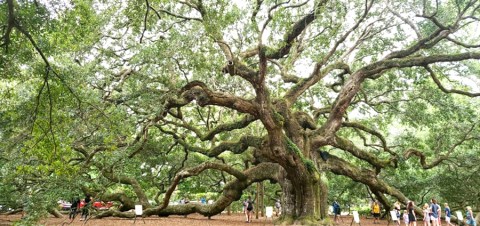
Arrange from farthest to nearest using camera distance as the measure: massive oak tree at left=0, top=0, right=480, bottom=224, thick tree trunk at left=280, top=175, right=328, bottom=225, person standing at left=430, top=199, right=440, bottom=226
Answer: person standing at left=430, top=199, right=440, bottom=226 < thick tree trunk at left=280, top=175, right=328, bottom=225 < massive oak tree at left=0, top=0, right=480, bottom=224

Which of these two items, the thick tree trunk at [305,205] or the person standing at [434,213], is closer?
the thick tree trunk at [305,205]

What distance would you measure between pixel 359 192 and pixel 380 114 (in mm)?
7011

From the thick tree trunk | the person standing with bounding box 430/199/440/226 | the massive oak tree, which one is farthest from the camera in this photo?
the person standing with bounding box 430/199/440/226

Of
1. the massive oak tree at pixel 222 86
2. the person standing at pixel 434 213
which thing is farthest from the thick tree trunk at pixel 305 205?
the person standing at pixel 434 213

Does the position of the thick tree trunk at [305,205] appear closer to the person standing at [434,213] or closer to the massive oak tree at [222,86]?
the massive oak tree at [222,86]

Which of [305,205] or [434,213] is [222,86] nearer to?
[305,205]

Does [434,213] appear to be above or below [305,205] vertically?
below

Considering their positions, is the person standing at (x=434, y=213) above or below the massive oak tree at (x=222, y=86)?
below

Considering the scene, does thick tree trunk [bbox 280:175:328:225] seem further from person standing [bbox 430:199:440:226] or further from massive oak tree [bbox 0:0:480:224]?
person standing [bbox 430:199:440:226]

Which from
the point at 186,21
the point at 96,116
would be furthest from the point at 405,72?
the point at 96,116

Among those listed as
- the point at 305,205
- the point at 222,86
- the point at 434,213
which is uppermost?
the point at 222,86

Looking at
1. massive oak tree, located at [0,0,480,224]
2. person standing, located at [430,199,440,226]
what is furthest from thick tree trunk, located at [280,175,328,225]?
person standing, located at [430,199,440,226]

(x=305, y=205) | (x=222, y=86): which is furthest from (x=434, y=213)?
(x=222, y=86)

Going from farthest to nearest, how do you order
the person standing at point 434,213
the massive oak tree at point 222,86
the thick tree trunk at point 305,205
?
1. the person standing at point 434,213
2. the thick tree trunk at point 305,205
3. the massive oak tree at point 222,86
